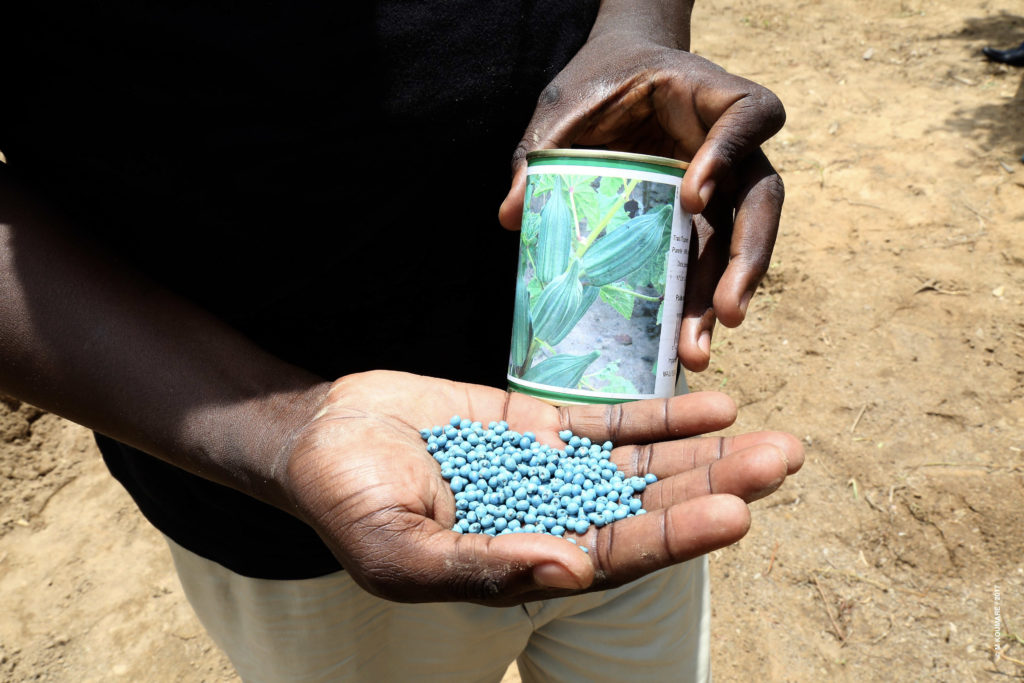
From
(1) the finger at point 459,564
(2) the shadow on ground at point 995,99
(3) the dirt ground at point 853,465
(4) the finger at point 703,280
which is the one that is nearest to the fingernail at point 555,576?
(1) the finger at point 459,564

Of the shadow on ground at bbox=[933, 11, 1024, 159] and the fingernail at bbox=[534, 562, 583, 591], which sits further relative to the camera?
the shadow on ground at bbox=[933, 11, 1024, 159]

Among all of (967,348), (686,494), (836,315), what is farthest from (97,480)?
(967,348)

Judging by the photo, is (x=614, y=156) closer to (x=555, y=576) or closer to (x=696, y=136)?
(x=696, y=136)

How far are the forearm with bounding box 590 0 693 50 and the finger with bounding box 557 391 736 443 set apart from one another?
2.43 ft

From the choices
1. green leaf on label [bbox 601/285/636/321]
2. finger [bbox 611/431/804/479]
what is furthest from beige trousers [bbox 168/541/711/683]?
green leaf on label [bbox 601/285/636/321]

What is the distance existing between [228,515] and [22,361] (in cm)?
41

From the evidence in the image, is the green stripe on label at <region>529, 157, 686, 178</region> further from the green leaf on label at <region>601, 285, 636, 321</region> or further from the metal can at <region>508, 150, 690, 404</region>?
the green leaf on label at <region>601, 285, 636, 321</region>

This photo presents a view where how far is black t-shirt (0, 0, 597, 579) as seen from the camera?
1079 mm

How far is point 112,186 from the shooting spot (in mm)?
1120

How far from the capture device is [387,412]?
1.22m

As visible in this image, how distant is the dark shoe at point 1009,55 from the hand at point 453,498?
458cm

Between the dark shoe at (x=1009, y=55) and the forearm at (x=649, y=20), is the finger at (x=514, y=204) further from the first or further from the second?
the dark shoe at (x=1009, y=55)

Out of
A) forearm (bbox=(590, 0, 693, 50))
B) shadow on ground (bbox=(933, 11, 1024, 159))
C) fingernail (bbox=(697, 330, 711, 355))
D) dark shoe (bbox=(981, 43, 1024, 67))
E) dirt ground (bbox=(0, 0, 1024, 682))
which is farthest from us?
dark shoe (bbox=(981, 43, 1024, 67))

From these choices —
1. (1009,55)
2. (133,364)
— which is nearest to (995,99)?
(1009,55)
